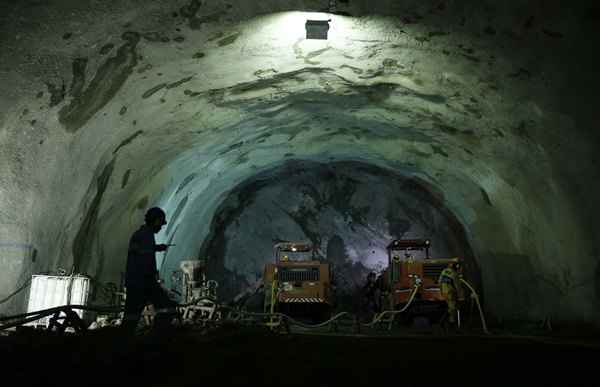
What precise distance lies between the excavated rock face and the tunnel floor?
2.30 m

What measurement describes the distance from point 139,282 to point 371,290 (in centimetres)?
1150

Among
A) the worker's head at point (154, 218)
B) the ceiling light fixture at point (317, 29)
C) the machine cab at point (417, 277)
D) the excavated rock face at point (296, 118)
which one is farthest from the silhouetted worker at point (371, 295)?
the worker's head at point (154, 218)

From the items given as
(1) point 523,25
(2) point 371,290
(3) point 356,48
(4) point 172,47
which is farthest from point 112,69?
(2) point 371,290

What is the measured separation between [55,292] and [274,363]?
13.7 ft

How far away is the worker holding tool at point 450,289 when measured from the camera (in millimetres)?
11305

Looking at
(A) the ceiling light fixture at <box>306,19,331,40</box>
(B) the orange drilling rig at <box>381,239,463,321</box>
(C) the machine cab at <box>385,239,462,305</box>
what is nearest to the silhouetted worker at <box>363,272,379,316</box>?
(B) the orange drilling rig at <box>381,239,463,321</box>

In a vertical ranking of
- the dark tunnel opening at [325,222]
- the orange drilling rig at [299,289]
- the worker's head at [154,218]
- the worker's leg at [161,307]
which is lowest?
the worker's leg at [161,307]

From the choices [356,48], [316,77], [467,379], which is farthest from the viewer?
[316,77]

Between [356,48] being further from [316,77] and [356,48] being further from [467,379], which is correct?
[467,379]

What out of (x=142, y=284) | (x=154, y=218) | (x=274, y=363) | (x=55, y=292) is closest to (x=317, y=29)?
(x=154, y=218)

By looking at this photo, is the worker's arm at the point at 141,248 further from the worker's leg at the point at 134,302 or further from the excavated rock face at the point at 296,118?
the excavated rock face at the point at 296,118

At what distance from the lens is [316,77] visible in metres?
9.44

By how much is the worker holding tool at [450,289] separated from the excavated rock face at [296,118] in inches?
61.6

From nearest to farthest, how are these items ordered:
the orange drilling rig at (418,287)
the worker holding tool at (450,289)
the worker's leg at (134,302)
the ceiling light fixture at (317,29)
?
the worker's leg at (134,302), the ceiling light fixture at (317,29), the worker holding tool at (450,289), the orange drilling rig at (418,287)
